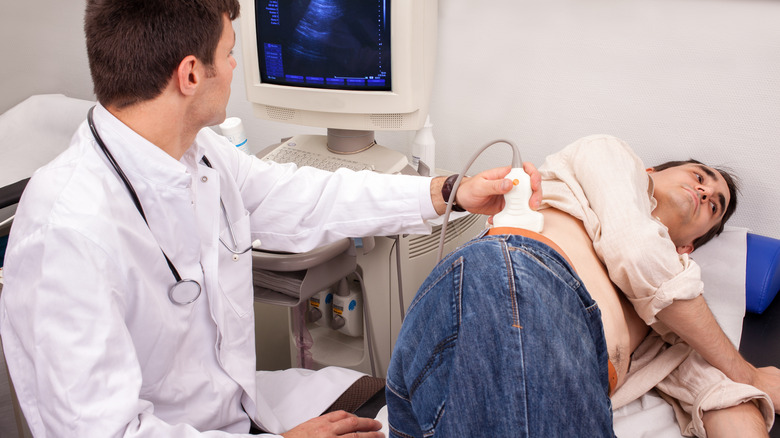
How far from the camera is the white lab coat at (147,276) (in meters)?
0.86

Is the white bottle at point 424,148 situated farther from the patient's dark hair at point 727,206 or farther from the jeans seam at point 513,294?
the jeans seam at point 513,294

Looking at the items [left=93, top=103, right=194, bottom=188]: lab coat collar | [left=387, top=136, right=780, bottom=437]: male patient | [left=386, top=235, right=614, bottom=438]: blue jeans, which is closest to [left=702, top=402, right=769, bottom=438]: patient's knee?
[left=387, top=136, right=780, bottom=437]: male patient

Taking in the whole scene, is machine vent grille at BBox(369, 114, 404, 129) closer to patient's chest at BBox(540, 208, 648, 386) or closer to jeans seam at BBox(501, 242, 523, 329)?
patient's chest at BBox(540, 208, 648, 386)

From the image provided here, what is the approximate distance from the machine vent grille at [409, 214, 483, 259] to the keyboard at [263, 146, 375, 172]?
10.3 inches

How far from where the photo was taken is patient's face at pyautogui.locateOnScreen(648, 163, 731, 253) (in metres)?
1.51

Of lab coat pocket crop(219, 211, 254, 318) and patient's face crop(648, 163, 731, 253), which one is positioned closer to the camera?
lab coat pocket crop(219, 211, 254, 318)

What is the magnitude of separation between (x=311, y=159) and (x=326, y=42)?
1.03 feet

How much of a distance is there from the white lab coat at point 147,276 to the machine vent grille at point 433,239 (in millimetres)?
369

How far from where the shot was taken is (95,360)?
0.85 meters

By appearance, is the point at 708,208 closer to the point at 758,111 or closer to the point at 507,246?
the point at 758,111

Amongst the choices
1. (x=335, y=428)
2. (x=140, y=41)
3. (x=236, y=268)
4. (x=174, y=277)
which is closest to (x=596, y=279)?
(x=335, y=428)

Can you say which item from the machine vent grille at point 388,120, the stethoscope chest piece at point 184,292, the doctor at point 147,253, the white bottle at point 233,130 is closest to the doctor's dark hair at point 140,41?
the doctor at point 147,253

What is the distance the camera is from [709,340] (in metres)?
1.28

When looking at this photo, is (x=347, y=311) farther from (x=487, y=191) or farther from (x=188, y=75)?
(x=188, y=75)
